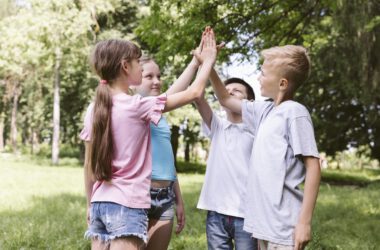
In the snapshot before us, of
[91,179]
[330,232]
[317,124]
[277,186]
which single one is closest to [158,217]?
[91,179]

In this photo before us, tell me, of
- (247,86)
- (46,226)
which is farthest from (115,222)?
(46,226)

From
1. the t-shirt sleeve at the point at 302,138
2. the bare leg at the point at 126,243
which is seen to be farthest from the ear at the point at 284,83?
the bare leg at the point at 126,243

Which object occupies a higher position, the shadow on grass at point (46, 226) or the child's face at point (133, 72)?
the child's face at point (133, 72)

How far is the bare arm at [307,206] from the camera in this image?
2469 millimetres

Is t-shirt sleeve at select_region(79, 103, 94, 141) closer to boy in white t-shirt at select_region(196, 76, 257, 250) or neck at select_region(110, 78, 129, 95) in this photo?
neck at select_region(110, 78, 129, 95)

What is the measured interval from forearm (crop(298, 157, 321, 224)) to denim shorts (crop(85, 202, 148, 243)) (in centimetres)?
81

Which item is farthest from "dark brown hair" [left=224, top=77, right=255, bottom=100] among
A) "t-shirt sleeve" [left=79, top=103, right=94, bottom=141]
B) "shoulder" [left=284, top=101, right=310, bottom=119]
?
"t-shirt sleeve" [left=79, top=103, right=94, bottom=141]

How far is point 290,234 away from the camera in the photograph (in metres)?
2.53

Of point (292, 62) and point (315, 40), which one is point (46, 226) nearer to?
point (292, 62)

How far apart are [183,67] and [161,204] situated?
14439 millimetres

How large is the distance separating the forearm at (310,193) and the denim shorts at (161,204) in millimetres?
851

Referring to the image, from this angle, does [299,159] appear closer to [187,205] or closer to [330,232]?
[330,232]

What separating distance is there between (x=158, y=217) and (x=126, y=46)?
1.05 m

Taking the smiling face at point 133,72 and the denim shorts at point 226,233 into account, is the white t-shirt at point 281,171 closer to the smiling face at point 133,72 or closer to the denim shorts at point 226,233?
the denim shorts at point 226,233
